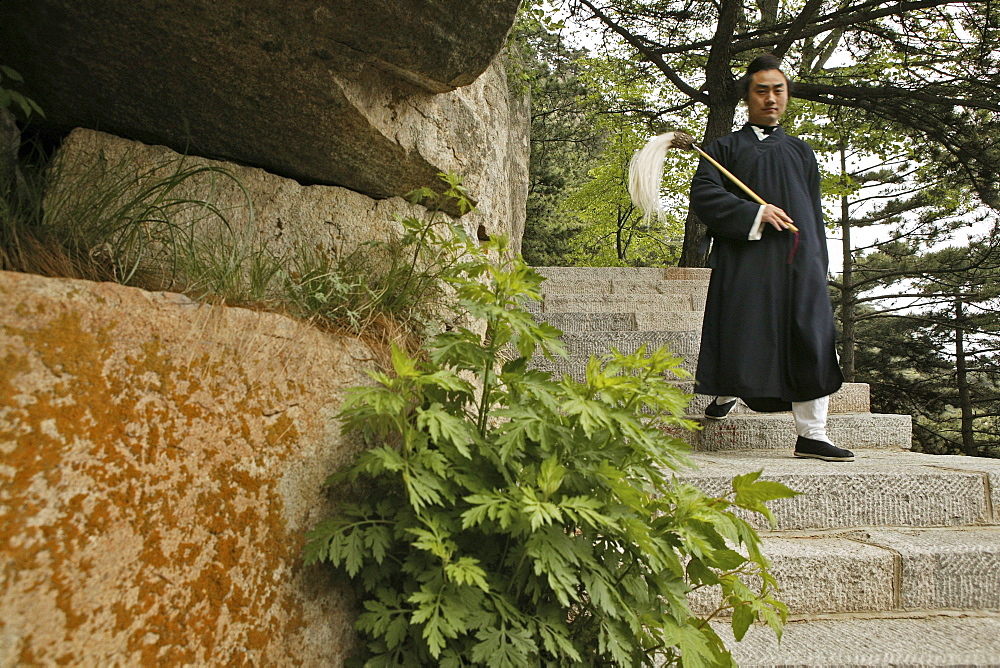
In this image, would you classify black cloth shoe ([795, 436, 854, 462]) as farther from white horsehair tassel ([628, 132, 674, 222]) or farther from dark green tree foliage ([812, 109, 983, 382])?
dark green tree foliage ([812, 109, 983, 382])

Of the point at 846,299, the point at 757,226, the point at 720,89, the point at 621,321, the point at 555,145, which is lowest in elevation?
the point at 621,321

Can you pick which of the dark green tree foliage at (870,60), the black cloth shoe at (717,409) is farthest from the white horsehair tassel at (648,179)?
the dark green tree foliage at (870,60)

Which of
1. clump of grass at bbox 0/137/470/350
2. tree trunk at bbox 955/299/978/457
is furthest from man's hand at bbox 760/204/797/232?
tree trunk at bbox 955/299/978/457

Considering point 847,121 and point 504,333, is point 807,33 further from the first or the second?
point 504,333

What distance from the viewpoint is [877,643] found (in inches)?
77.5

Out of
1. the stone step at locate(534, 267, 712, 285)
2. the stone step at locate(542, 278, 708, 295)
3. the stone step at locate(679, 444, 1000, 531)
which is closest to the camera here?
the stone step at locate(679, 444, 1000, 531)

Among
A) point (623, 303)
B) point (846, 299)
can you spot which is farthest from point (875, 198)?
point (623, 303)

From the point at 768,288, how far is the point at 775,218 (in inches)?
15.5

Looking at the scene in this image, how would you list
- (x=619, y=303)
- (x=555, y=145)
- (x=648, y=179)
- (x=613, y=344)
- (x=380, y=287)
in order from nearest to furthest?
1. (x=380, y=287)
2. (x=648, y=179)
3. (x=613, y=344)
4. (x=619, y=303)
5. (x=555, y=145)

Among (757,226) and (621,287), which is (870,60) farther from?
(757,226)

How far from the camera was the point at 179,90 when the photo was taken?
202 cm

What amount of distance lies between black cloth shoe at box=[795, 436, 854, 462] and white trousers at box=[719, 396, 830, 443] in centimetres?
4

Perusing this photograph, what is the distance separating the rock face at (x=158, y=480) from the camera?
1.03m

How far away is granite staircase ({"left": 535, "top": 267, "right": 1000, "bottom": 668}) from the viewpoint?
1.94 meters
